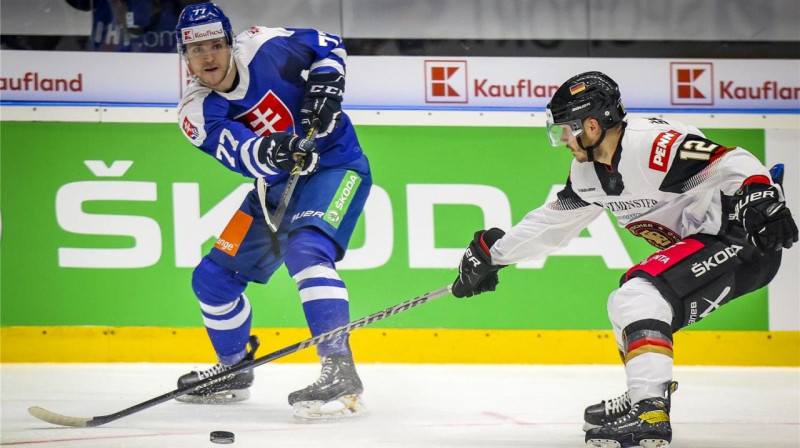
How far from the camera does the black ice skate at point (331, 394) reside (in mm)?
3496

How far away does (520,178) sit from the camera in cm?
531

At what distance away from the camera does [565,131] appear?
10.3ft

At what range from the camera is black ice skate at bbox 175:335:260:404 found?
400 cm

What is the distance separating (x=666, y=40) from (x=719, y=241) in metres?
2.71

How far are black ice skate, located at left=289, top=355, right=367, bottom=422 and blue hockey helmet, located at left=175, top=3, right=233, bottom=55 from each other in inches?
47.2

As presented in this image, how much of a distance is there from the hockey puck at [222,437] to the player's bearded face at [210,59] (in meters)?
1.32

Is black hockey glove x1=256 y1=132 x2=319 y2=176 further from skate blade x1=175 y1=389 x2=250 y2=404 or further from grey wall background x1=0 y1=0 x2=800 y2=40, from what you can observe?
grey wall background x1=0 y1=0 x2=800 y2=40

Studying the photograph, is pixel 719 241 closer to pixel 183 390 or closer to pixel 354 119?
pixel 183 390

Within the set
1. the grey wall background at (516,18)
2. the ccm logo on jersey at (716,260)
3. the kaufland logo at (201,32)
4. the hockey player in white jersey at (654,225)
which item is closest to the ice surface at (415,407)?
the hockey player in white jersey at (654,225)

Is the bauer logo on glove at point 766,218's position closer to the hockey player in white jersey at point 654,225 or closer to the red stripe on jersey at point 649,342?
the hockey player in white jersey at point 654,225

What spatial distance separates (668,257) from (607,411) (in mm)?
554

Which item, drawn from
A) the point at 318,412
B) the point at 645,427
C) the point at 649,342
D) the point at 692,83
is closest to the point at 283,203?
the point at 318,412

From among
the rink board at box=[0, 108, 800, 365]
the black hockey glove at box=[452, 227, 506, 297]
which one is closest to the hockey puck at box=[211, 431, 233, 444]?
the black hockey glove at box=[452, 227, 506, 297]

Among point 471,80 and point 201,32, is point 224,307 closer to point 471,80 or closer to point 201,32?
point 201,32
